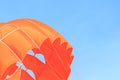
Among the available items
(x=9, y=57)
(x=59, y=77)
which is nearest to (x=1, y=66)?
(x=9, y=57)

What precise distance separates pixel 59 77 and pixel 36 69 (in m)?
1.36

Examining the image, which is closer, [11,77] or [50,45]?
→ [11,77]

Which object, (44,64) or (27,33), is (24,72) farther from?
(27,33)

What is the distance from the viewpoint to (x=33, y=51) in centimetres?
3459

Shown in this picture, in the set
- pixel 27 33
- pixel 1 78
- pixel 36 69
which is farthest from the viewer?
pixel 36 69

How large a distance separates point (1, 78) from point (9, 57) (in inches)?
46.3

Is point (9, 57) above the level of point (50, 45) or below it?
below

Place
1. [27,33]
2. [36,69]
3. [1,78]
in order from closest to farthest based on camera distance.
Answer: [1,78] < [27,33] < [36,69]

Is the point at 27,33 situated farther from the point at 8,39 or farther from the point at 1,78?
the point at 1,78

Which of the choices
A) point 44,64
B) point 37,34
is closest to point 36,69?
point 44,64

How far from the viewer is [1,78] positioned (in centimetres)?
3023

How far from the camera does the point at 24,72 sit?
34.9m

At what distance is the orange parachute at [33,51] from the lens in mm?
30844

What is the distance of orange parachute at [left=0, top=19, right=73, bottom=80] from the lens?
101 ft
